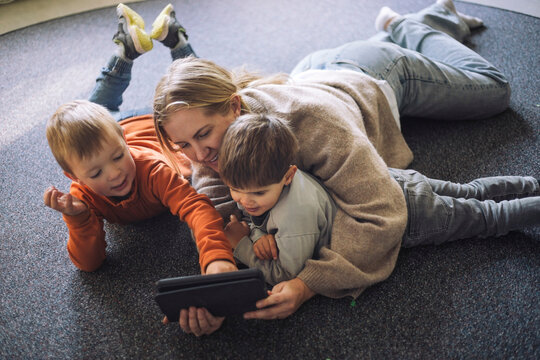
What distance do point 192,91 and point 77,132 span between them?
0.90 feet

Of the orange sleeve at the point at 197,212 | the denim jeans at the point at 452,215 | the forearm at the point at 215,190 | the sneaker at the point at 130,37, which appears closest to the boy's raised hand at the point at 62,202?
the orange sleeve at the point at 197,212

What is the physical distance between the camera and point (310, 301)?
2.75 feet

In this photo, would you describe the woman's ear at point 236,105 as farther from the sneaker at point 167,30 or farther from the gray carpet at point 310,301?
the sneaker at point 167,30

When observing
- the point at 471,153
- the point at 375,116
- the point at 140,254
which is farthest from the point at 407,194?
the point at 140,254

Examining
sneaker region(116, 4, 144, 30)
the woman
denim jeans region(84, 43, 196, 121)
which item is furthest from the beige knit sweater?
sneaker region(116, 4, 144, 30)

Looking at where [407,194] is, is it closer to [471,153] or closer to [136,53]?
[471,153]

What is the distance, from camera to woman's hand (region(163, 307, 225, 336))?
2.42ft

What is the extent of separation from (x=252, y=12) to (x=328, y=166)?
142 cm

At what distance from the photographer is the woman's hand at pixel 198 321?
74 centimetres

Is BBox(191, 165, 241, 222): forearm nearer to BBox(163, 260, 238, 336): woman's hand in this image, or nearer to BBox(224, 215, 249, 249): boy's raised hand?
BBox(224, 215, 249, 249): boy's raised hand

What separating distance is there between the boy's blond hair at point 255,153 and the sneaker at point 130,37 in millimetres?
668

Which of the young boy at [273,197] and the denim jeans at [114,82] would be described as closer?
the young boy at [273,197]

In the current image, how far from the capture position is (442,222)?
0.87 metres

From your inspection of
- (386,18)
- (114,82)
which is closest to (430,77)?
(386,18)
